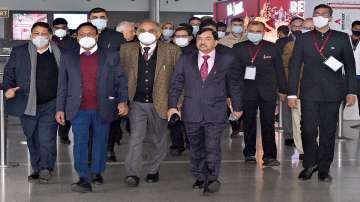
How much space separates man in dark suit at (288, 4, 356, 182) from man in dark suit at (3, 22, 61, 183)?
255 cm

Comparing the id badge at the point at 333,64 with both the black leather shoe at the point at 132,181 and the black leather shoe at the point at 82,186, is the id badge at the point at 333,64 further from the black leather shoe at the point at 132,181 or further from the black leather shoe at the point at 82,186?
the black leather shoe at the point at 82,186

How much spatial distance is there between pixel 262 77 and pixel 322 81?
1.33m

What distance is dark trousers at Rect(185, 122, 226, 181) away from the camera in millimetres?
7094

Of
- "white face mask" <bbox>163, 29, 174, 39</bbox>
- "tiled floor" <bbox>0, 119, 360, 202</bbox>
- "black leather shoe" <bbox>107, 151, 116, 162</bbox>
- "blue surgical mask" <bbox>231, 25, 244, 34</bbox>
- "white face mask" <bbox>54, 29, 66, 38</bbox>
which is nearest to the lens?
"tiled floor" <bbox>0, 119, 360, 202</bbox>

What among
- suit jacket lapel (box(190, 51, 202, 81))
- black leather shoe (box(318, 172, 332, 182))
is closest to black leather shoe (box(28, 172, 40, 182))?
suit jacket lapel (box(190, 51, 202, 81))

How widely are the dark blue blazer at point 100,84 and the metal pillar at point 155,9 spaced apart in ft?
74.4

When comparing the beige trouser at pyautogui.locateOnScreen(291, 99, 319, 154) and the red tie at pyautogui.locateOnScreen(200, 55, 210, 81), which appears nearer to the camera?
the red tie at pyautogui.locateOnScreen(200, 55, 210, 81)

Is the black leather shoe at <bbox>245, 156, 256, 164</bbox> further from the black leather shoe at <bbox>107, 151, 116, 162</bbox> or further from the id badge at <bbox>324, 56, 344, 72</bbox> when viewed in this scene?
the id badge at <bbox>324, 56, 344, 72</bbox>

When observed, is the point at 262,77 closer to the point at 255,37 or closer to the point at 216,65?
the point at 255,37

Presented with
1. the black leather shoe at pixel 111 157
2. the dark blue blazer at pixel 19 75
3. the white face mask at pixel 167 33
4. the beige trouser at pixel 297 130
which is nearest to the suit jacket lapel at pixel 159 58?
the dark blue blazer at pixel 19 75

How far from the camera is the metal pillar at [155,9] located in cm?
3005

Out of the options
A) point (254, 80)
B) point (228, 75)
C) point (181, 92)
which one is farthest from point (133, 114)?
point (254, 80)

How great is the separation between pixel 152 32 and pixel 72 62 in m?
0.89

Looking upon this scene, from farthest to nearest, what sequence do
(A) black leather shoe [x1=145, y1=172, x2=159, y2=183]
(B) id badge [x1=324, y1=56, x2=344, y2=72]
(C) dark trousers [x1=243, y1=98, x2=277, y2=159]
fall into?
(C) dark trousers [x1=243, y1=98, x2=277, y2=159] → (A) black leather shoe [x1=145, y1=172, x2=159, y2=183] → (B) id badge [x1=324, y1=56, x2=344, y2=72]
